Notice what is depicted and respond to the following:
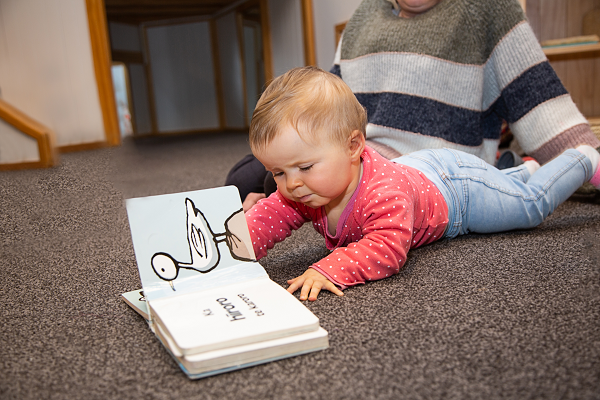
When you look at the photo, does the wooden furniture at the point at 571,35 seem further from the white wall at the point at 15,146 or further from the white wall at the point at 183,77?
the white wall at the point at 183,77

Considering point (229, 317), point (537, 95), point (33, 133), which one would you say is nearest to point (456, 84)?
point (537, 95)

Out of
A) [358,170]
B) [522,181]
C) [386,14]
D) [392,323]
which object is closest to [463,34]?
[386,14]

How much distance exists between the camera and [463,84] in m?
0.95

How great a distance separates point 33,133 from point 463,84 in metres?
0.83

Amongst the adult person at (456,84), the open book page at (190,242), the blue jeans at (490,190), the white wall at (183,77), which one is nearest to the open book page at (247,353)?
the open book page at (190,242)

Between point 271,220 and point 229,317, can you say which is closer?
point 229,317

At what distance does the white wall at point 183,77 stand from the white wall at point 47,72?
4509mm

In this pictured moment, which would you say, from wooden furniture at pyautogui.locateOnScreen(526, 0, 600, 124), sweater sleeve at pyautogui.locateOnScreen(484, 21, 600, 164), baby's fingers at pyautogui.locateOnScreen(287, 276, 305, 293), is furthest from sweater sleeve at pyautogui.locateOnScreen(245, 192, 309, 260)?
wooden furniture at pyautogui.locateOnScreen(526, 0, 600, 124)

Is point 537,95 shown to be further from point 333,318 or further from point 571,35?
point 571,35

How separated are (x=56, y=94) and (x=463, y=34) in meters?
0.81

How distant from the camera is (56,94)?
34cm

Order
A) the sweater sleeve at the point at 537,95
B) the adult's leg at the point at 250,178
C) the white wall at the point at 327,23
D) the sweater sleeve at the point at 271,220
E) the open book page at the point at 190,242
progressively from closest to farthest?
the open book page at the point at 190,242, the sweater sleeve at the point at 271,220, the sweater sleeve at the point at 537,95, the adult's leg at the point at 250,178, the white wall at the point at 327,23

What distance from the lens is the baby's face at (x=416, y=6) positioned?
3.18ft

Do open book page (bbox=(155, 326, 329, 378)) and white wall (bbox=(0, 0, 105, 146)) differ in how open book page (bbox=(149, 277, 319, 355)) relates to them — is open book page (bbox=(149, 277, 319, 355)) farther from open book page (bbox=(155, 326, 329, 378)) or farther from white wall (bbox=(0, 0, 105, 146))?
white wall (bbox=(0, 0, 105, 146))
